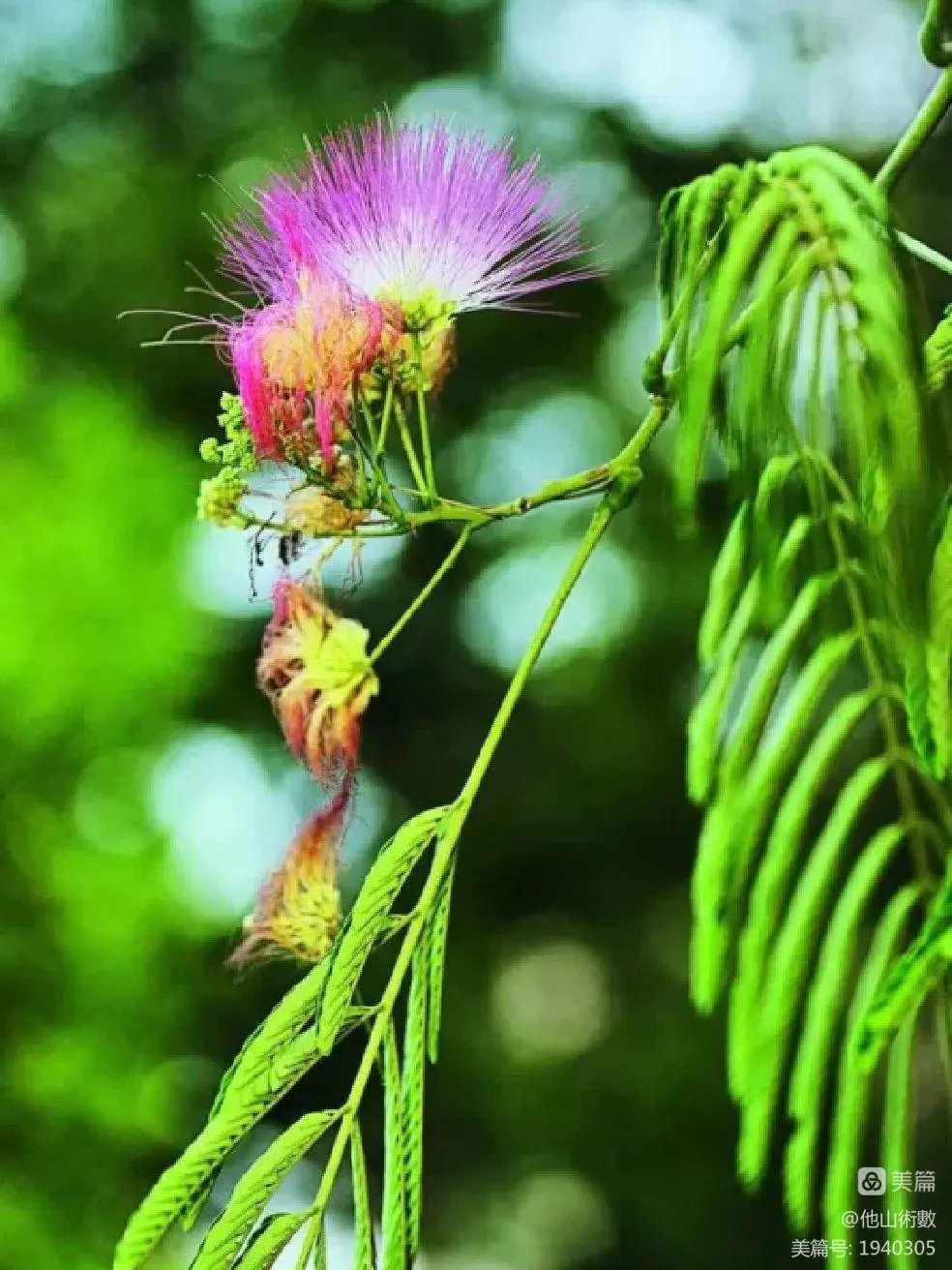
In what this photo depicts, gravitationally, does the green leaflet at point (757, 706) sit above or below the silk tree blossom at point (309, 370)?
below

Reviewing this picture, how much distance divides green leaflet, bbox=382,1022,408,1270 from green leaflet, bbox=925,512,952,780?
0.11 m

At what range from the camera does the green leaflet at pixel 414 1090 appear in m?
0.28

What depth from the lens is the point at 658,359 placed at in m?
0.26

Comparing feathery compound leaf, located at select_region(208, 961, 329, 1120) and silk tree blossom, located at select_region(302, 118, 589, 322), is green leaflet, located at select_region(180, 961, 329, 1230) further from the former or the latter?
silk tree blossom, located at select_region(302, 118, 589, 322)

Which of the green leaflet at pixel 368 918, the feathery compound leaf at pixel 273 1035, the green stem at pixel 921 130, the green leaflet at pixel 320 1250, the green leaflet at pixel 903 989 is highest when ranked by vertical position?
the green stem at pixel 921 130

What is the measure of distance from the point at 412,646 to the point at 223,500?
1.30 meters

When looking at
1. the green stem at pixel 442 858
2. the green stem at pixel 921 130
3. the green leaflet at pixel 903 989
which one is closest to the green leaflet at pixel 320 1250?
the green stem at pixel 442 858

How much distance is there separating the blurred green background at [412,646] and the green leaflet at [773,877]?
90 cm

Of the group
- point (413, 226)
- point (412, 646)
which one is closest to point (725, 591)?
point (413, 226)

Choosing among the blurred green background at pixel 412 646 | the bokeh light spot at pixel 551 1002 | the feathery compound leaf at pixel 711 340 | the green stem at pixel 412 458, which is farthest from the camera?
the bokeh light spot at pixel 551 1002

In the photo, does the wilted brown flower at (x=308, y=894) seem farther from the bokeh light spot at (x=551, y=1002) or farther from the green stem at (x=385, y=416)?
the bokeh light spot at (x=551, y=1002)

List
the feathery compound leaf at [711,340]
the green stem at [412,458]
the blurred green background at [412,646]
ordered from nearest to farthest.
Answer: the feathery compound leaf at [711,340]
the green stem at [412,458]
the blurred green background at [412,646]

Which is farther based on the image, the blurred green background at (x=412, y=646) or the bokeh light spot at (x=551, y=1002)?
the bokeh light spot at (x=551, y=1002)

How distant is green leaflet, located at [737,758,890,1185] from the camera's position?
0.27 m
